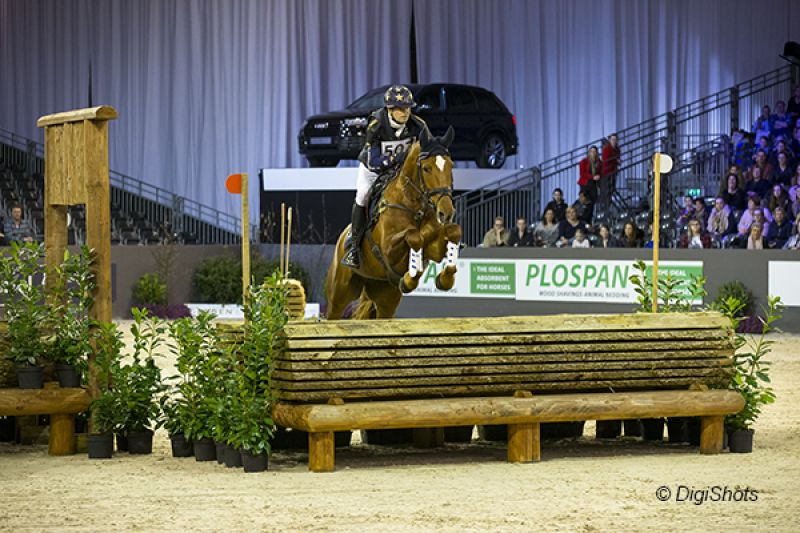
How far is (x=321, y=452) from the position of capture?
6.84 m

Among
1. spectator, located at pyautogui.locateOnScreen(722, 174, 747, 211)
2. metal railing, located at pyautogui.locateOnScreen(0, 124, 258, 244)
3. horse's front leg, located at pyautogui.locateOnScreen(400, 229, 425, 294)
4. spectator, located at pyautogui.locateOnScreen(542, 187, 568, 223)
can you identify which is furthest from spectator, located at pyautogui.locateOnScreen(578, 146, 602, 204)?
horse's front leg, located at pyautogui.locateOnScreen(400, 229, 425, 294)

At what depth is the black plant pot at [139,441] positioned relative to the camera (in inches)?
299

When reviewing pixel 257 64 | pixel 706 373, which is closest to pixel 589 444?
pixel 706 373

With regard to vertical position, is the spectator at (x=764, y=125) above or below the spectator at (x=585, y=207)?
above

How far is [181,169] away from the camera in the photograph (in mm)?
26094

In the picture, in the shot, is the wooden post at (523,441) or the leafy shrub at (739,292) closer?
the wooden post at (523,441)

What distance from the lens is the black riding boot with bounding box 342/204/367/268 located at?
29.4 feet

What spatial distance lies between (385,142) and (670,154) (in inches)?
527

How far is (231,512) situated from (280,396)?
53.0 inches

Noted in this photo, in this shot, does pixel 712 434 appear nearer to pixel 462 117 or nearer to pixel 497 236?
pixel 497 236

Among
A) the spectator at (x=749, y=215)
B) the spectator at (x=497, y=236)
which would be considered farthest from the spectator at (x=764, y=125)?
the spectator at (x=497, y=236)

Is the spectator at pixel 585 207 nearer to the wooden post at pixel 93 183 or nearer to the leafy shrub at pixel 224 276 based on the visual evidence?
the leafy shrub at pixel 224 276

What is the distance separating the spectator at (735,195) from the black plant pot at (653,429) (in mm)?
10507

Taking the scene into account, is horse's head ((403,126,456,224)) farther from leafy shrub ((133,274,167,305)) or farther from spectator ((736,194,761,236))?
leafy shrub ((133,274,167,305))
